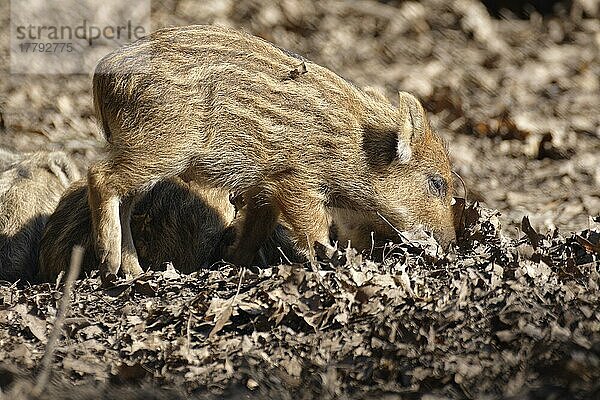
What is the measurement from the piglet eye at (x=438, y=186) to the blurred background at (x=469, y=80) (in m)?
1.02

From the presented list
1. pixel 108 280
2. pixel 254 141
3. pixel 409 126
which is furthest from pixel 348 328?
pixel 409 126

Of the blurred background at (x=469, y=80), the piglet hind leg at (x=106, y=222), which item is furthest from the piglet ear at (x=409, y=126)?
the piglet hind leg at (x=106, y=222)

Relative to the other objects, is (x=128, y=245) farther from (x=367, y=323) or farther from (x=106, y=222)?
(x=367, y=323)

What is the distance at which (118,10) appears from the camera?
10625 millimetres

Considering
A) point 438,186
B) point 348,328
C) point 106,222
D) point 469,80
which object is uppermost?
point 348,328

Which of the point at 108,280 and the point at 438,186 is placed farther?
the point at 438,186

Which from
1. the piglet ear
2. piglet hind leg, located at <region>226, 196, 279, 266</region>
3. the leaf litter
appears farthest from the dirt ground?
the piglet ear

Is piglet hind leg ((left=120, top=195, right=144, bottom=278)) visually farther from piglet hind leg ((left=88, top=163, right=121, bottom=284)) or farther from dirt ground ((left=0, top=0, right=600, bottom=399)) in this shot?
dirt ground ((left=0, top=0, right=600, bottom=399))

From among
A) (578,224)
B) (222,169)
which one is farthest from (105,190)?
(578,224)

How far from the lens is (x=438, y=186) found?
599 cm

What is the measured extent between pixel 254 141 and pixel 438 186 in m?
1.22

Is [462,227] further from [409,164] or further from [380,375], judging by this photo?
[380,375]

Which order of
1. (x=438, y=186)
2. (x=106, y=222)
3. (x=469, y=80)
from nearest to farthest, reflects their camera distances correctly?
(x=106, y=222) < (x=438, y=186) < (x=469, y=80)

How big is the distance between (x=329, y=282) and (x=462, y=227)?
172 cm
